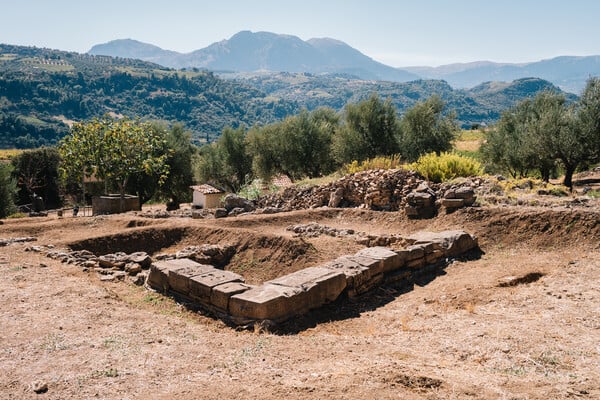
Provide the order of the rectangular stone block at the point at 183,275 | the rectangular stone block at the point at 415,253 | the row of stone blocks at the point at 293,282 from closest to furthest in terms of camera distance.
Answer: the row of stone blocks at the point at 293,282 < the rectangular stone block at the point at 183,275 < the rectangular stone block at the point at 415,253

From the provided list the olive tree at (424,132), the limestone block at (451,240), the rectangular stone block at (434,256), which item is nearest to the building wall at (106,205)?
the limestone block at (451,240)

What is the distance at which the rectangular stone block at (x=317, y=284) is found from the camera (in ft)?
28.6

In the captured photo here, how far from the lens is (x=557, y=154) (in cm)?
2558

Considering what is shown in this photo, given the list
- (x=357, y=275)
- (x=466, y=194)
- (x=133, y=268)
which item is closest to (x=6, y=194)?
(x=133, y=268)

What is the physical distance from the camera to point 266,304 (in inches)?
313

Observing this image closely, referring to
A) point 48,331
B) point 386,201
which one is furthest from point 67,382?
point 386,201

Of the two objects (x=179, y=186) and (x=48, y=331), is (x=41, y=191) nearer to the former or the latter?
(x=179, y=186)

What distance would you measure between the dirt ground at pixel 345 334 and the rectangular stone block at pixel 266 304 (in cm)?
28

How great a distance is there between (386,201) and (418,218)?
2141mm

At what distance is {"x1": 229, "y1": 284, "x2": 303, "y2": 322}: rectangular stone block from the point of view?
798 cm

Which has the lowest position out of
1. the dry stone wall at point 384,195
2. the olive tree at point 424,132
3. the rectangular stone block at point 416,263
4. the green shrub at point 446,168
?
the rectangular stone block at point 416,263

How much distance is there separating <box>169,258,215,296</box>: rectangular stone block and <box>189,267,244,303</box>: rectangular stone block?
149 millimetres

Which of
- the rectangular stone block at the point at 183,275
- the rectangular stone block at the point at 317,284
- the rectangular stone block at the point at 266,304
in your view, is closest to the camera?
the rectangular stone block at the point at 266,304

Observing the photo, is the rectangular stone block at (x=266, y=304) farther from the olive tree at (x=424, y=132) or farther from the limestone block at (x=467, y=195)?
the olive tree at (x=424, y=132)
